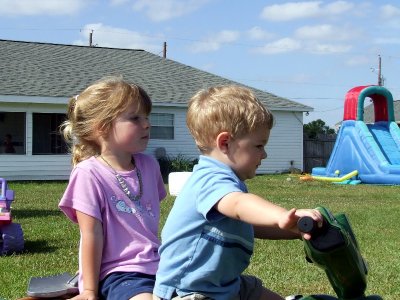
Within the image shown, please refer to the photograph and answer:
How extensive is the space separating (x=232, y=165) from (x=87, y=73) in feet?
76.1

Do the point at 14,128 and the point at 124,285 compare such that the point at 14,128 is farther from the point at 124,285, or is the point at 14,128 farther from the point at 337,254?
the point at 337,254

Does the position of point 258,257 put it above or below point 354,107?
below

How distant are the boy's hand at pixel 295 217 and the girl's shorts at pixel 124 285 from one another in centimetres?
111

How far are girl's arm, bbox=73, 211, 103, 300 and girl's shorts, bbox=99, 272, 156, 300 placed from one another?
0.04 m

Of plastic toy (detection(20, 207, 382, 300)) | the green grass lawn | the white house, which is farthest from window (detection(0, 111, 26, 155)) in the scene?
plastic toy (detection(20, 207, 382, 300))

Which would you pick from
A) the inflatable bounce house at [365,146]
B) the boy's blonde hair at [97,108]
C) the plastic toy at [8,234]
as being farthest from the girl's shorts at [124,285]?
the inflatable bounce house at [365,146]

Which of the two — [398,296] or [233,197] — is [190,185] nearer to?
[233,197]

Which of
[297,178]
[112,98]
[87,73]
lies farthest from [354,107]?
[112,98]

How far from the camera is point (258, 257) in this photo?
680 cm

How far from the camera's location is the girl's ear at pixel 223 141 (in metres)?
2.33

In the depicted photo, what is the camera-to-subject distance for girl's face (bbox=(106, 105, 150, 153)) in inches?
122

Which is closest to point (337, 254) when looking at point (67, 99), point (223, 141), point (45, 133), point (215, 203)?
point (215, 203)

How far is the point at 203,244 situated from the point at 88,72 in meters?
23.3

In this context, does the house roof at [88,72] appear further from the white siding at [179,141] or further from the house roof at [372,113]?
the house roof at [372,113]
